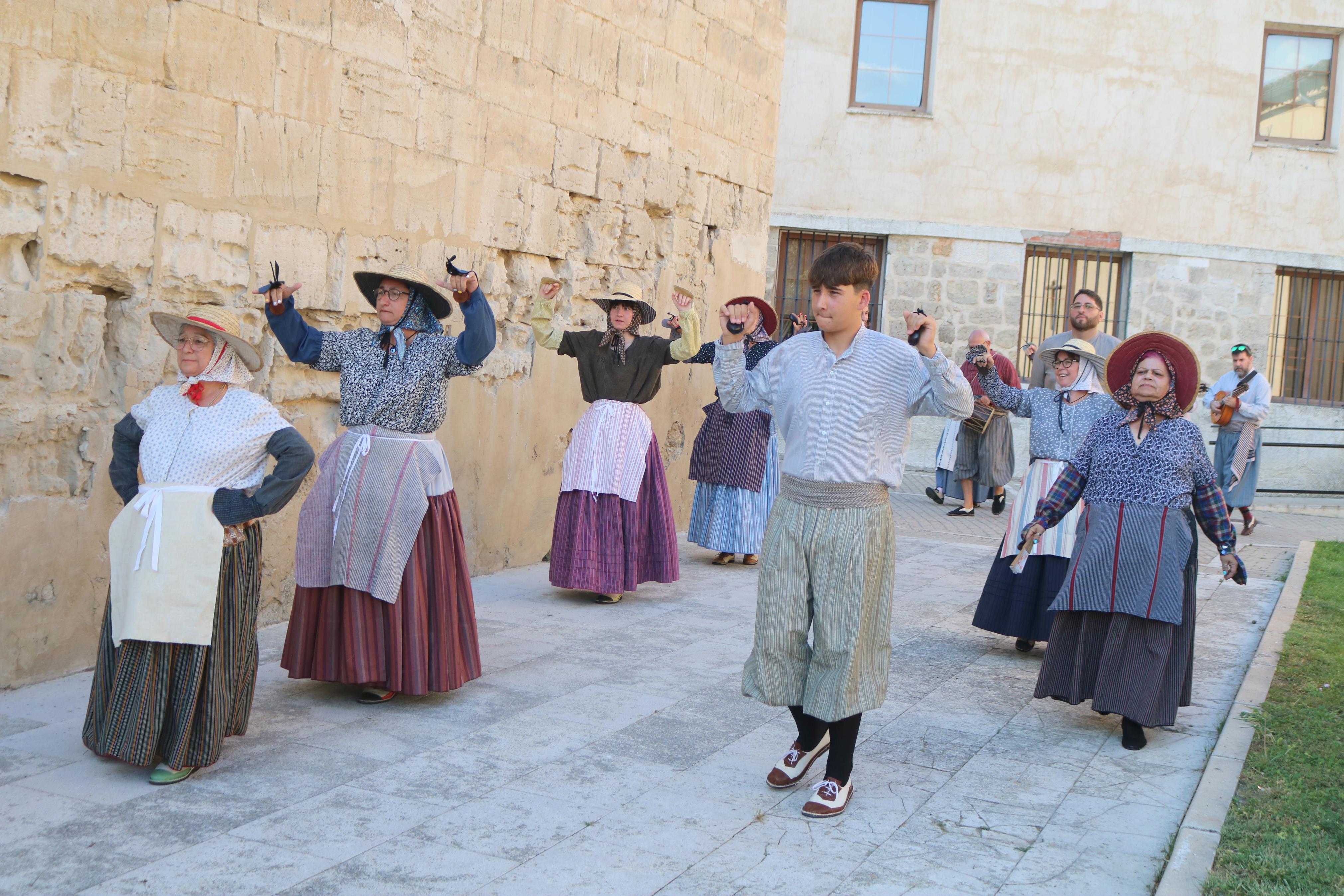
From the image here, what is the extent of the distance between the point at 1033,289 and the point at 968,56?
2993 mm

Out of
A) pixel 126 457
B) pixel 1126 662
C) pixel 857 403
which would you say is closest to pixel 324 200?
pixel 126 457

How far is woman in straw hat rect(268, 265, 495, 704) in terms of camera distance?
4684 millimetres

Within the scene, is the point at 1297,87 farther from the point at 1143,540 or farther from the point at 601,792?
the point at 601,792

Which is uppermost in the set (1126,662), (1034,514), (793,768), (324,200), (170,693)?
(324,200)

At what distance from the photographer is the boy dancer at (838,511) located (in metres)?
3.85

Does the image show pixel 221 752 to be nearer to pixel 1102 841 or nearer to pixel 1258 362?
pixel 1102 841

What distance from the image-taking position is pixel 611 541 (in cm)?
682

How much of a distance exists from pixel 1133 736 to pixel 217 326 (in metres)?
3.57

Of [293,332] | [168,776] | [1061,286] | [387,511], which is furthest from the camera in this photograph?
[1061,286]

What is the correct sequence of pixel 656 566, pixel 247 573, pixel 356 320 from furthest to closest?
1. pixel 656 566
2. pixel 356 320
3. pixel 247 573

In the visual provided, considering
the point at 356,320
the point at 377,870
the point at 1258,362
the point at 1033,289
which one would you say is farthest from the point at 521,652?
the point at 1258,362

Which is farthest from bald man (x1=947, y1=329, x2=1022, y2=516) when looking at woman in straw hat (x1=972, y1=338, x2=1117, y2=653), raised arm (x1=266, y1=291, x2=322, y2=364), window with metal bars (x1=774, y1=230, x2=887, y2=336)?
raised arm (x1=266, y1=291, x2=322, y2=364)

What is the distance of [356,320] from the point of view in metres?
6.48

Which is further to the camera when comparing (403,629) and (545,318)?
(545,318)
